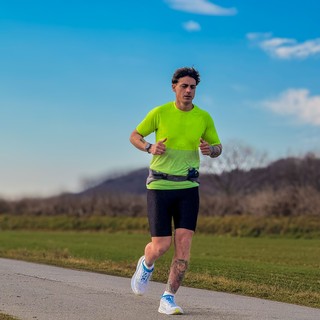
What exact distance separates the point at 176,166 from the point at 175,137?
1.08ft

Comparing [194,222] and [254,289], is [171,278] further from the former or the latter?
[254,289]

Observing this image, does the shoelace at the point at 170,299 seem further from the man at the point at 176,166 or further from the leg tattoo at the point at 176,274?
the leg tattoo at the point at 176,274

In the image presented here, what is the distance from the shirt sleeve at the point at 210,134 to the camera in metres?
9.04

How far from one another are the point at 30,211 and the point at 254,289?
175 ft

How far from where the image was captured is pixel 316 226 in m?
A: 43.2

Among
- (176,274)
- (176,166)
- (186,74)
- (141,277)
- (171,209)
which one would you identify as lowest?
(141,277)

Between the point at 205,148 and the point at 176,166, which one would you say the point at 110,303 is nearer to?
the point at 176,166

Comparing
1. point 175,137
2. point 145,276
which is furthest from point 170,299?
point 175,137

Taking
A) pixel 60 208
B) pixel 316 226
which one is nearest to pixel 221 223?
pixel 316 226

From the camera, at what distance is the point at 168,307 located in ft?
28.3

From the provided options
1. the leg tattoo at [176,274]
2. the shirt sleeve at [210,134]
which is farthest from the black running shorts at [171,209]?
the shirt sleeve at [210,134]

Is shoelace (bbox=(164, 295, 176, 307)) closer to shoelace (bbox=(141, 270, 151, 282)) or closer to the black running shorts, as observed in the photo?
shoelace (bbox=(141, 270, 151, 282))

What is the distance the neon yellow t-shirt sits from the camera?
8742 mm

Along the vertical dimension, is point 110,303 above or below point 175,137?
below
